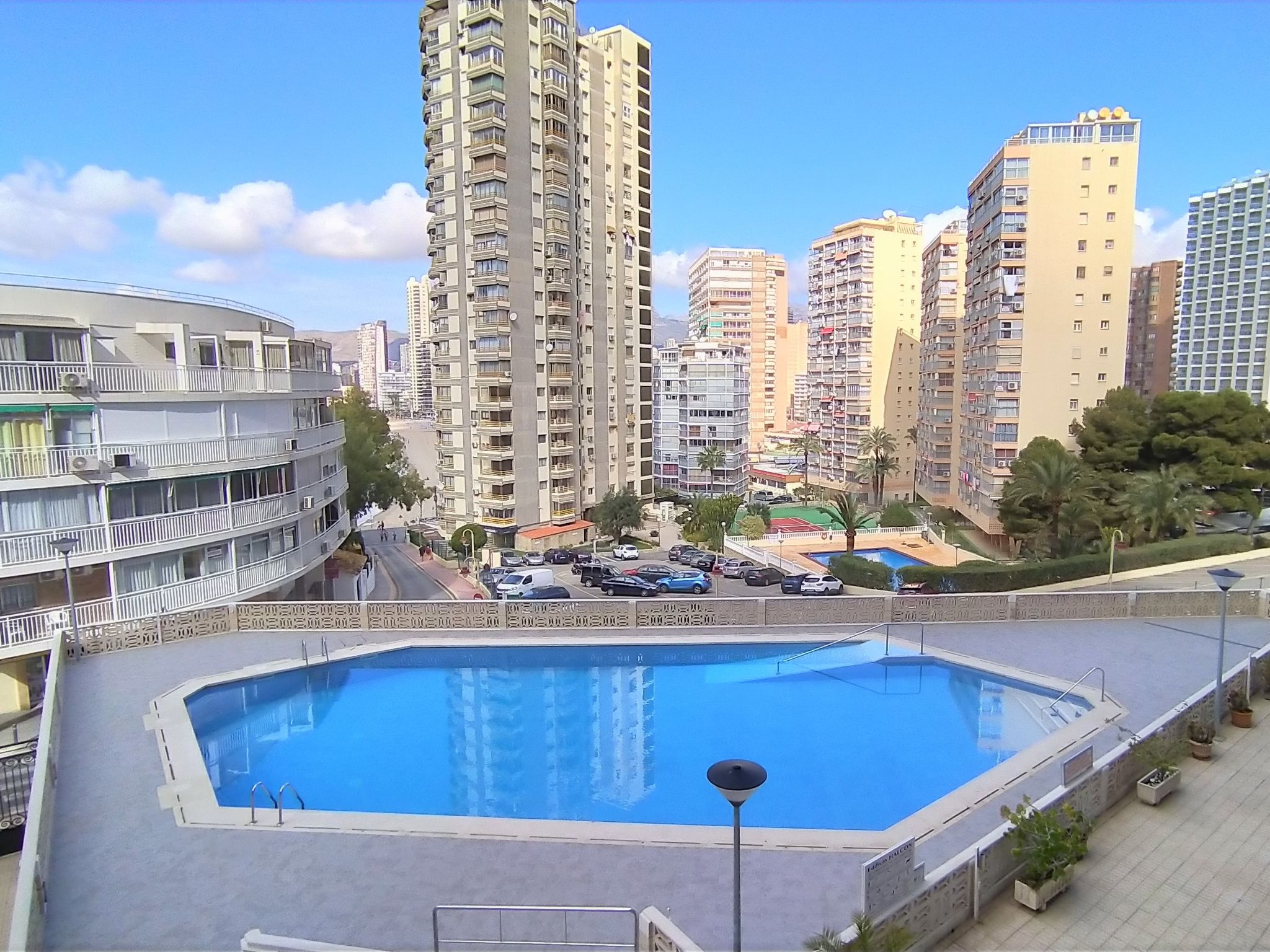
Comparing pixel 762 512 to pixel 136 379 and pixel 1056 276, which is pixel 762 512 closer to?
pixel 1056 276

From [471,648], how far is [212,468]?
872cm

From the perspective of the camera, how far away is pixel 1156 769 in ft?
34.8

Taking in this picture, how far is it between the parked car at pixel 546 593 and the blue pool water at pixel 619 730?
14.9 metres

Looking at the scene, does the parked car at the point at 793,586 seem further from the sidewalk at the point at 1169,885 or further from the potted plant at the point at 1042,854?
the potted plant at the point at 1042,854

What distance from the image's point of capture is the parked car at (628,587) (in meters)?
→ 35.5

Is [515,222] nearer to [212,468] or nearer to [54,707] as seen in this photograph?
[212,468]

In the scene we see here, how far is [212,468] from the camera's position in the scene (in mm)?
21000

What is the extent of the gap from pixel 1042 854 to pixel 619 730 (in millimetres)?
9349

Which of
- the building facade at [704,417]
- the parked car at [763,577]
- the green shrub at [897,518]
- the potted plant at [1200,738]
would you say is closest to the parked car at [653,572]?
the parked car at [763,577]

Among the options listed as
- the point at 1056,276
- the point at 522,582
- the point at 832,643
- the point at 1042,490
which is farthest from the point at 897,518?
the point at 832,643

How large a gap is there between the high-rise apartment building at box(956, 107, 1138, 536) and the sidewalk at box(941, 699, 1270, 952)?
141 feet

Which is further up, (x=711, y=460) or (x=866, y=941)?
(x=866, y=941)

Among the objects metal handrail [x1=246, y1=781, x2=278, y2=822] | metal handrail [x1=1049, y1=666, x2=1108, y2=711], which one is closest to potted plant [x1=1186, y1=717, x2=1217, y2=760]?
metal handrail [x1=1049, y1=666, x2=1108, y2=711]

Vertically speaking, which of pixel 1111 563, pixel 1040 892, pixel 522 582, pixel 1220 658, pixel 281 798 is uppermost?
pixel 1220 658
